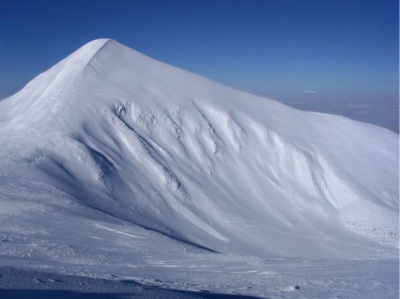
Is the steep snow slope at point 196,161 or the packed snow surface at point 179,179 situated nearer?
the packed snow surface at point 179,179

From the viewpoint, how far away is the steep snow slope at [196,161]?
16219 mm

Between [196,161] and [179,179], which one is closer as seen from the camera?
[179,179]

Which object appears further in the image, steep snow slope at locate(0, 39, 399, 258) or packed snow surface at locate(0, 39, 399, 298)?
steep snow slope at locate(0, 39, 399, 258)

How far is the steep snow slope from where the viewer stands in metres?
16.2

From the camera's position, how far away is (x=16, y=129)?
19531 mm

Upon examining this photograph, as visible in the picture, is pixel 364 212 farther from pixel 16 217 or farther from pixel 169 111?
pixel 16 217

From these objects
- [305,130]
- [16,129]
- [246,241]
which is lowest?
[246,241]

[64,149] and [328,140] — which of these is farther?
[328,140]

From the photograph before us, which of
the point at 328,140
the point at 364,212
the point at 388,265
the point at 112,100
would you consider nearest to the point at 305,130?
the point at 328,140

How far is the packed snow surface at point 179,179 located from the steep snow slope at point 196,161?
8 centimetres

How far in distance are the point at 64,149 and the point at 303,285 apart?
1300cm

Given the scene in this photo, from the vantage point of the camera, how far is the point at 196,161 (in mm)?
21797

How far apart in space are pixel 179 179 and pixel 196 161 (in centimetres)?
222

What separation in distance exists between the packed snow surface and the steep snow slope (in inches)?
3.1
